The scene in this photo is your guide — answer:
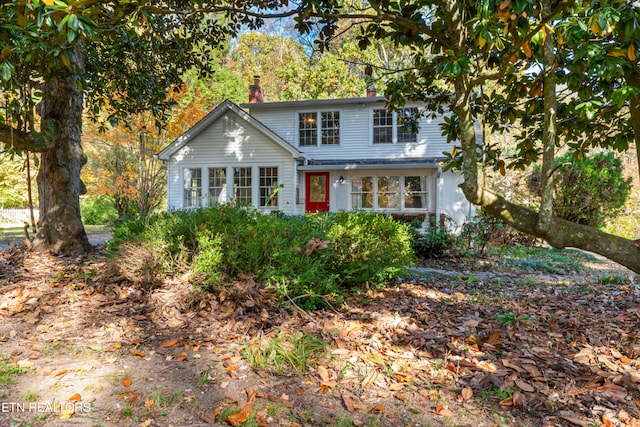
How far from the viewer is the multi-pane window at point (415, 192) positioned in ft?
48.1

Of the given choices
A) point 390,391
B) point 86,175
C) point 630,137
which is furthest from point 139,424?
point 86,175

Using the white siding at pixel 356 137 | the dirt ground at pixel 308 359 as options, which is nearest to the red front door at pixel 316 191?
the white siding at pixel 356 137

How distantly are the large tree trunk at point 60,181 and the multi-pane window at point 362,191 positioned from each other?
1011cm

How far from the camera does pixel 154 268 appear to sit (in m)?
4.39

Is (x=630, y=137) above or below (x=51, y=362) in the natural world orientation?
above

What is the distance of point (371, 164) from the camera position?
14.2 meters

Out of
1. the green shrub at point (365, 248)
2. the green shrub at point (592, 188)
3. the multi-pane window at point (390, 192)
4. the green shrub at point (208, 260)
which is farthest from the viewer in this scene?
the multi-pane window at point (390, 192)

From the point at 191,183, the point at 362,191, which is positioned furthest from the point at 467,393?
the point at 191,183

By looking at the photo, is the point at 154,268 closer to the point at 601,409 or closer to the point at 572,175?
the point at 601,409

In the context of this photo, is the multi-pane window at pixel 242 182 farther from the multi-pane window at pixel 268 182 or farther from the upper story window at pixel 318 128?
the upper story window at pixel 318 128

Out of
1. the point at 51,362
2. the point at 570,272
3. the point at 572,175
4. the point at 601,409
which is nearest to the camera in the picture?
the point at 601,409

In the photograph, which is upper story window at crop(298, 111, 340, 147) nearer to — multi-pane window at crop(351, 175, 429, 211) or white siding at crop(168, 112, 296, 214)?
white siding at crop(168, 112, 296, 214)

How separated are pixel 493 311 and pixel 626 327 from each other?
1202 mm

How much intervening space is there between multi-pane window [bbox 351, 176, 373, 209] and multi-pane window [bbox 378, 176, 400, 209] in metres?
0.39
